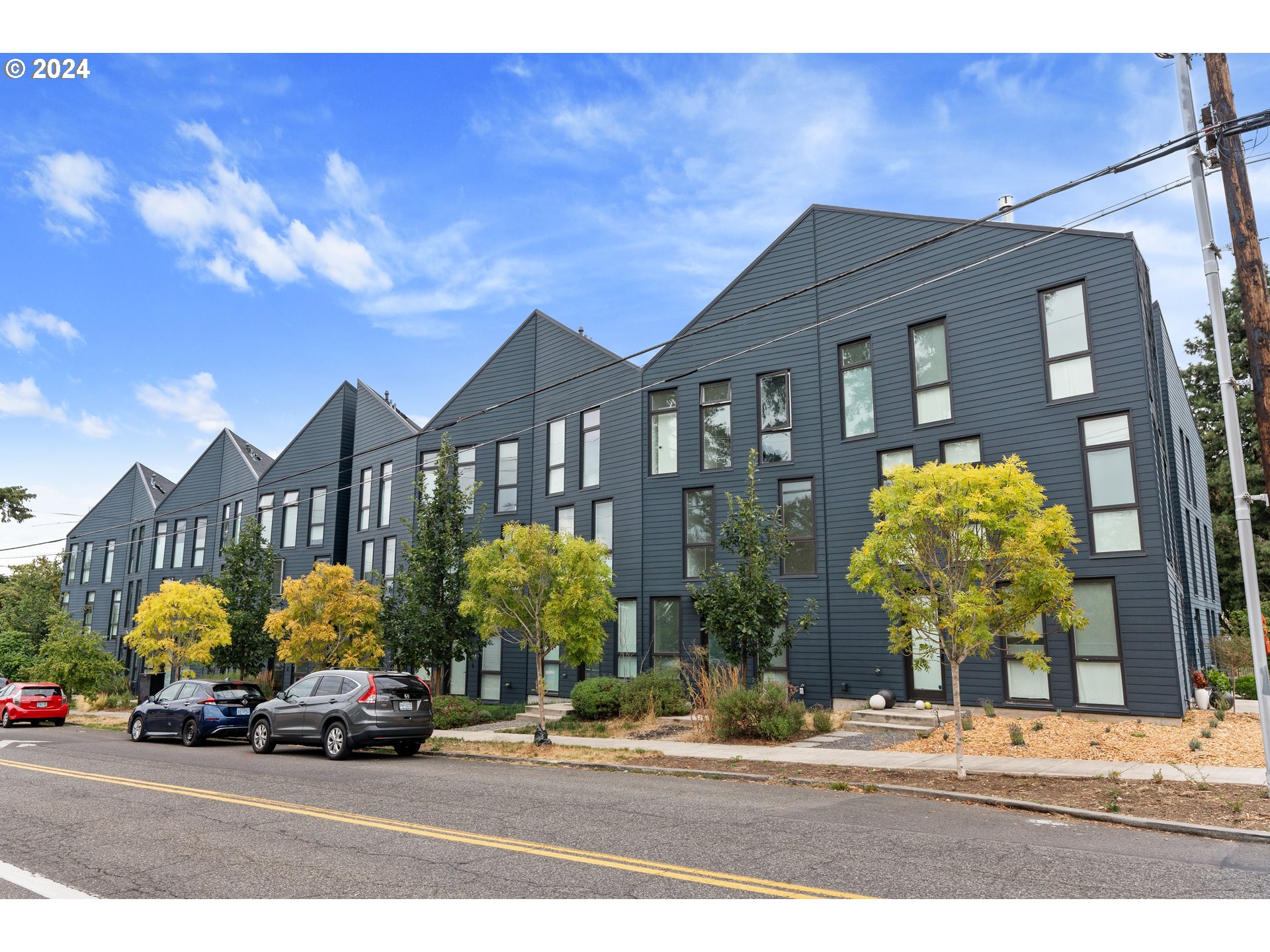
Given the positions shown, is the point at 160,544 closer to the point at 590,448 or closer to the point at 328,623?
the point at 328,623

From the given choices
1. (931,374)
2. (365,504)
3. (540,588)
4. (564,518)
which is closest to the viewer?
(540,588)

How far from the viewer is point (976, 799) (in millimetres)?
10297

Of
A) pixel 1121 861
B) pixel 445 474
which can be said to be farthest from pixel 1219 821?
pixel 445 474

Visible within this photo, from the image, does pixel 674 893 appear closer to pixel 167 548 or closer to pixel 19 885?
pixel 19 885

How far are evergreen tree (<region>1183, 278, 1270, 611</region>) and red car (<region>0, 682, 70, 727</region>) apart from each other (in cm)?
4128

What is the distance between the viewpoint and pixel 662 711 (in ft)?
65.3

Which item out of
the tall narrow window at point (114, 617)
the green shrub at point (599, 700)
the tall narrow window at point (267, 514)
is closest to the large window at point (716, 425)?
the green shrub at point (599, 700)

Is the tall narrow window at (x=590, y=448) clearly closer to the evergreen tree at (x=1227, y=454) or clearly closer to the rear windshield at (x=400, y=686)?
the rear windshield at (x=400, y=686)

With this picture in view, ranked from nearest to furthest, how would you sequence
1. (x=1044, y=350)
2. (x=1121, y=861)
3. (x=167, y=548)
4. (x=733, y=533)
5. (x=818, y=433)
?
(x=1121, y=861) < (x=1044, y=350) < (x=733, y=533) < (x=818, y=433) < (x=167, y=548)

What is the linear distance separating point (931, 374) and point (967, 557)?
26.5ft

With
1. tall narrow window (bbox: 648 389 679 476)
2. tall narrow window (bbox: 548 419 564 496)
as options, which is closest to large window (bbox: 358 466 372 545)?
tall narrow window (bbox: 548 419 564 496)

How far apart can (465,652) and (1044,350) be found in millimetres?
16006

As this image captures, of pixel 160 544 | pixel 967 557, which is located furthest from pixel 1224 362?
pixel 160 544

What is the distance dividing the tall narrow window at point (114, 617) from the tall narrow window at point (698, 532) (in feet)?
120
